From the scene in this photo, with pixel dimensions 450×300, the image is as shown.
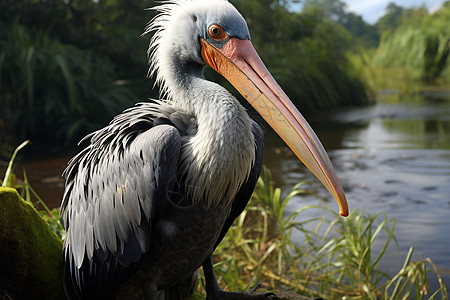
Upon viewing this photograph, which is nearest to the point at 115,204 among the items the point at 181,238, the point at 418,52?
the point at 181,238

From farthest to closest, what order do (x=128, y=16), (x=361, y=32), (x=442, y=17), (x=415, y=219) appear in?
(x=361, y=32), (x=442, y=17), (x=128, y=16), (x=415, y=219)

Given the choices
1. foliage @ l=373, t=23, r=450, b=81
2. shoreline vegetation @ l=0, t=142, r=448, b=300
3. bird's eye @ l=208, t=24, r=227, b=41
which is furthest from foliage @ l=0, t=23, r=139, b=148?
foliage @ l=373, t=23, r=450, b=81

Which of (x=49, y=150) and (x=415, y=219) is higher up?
(x=415, y=219)

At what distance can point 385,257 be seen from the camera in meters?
5.01

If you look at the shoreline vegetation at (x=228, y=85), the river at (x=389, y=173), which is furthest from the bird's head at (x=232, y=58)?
the river at (x=389, y=173)

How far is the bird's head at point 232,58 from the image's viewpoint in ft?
8.04

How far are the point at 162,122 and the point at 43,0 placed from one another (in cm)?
793

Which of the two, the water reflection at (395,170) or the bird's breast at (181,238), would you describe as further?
the water reflection at (395,170)

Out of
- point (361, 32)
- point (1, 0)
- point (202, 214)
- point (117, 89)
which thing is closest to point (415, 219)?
point (202, 214)

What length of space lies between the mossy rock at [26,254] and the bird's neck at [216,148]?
915mm

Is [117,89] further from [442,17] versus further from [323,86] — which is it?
[442,17]

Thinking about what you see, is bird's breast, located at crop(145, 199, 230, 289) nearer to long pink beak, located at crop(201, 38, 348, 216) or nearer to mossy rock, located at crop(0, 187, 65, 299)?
long pink beak, located at crop(201, 38, 348, 216)

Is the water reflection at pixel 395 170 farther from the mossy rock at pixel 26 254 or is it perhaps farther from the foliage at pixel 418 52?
the foliage at pixel 418 52

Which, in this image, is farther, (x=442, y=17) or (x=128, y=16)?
(x=442, y=17)
